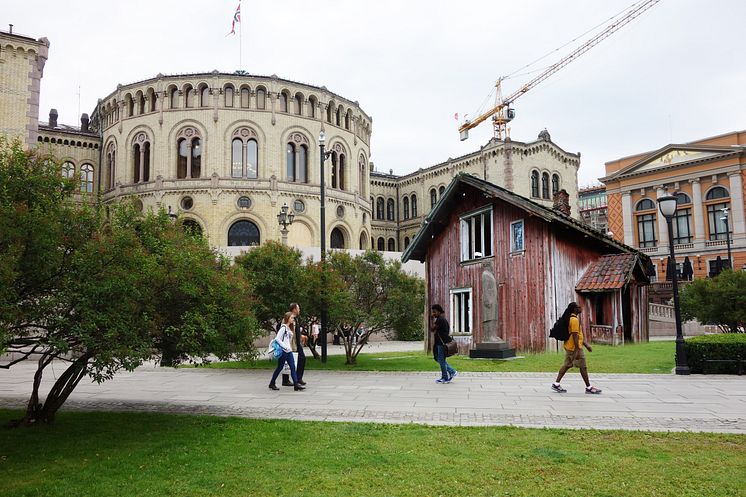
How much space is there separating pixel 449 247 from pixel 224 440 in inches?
640

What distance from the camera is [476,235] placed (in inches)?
866

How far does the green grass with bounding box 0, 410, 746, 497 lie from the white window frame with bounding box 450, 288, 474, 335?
532 inches

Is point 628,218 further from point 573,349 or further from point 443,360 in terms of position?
point 573,349

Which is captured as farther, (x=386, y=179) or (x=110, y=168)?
(x=386, y=179)

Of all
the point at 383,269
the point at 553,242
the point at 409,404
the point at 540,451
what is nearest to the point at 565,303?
the point at 553,242

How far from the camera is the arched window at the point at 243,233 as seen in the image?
4891cm

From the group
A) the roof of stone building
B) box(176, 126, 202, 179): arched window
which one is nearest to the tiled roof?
the roof of stone building

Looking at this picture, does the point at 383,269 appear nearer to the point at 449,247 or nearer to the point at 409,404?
the point at 449,247

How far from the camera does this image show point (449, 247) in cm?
2288

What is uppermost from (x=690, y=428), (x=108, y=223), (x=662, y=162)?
(x=662, y=162)

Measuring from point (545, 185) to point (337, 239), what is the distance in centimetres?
2221

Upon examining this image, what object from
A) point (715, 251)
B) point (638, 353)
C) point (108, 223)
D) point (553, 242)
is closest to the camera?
point (108, 223)

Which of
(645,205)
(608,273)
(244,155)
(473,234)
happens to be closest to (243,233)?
(244,155)

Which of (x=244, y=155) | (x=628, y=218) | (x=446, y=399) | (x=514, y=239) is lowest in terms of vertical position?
(x=446, y=399)
